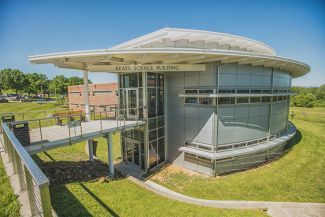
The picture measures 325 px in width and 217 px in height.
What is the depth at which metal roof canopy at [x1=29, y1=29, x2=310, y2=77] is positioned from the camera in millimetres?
8508

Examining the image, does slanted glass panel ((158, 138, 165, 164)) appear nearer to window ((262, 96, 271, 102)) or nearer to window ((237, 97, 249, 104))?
window ((237, 97, 249, 104))

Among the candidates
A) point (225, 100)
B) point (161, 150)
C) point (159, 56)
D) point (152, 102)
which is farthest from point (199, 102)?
point (161, 150)

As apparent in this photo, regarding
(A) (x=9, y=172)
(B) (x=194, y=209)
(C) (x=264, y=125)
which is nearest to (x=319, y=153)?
(C) (x=264, y=125)

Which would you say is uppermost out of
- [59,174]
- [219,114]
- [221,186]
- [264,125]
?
[219,114]

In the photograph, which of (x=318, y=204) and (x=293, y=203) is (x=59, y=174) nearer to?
(x=293, y=203)

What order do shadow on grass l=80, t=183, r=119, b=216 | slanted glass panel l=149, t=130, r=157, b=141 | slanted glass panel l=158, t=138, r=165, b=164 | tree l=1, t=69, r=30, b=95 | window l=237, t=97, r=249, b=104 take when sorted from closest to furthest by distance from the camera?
1. shadow on grass l=80, t=183, r=119, b=216
2. window l=237, t=97, r=249, b=104
3. slanted glass panel l=149, t=130, r=157, b=141
4. slanted glass panel l=158, t=138, r=165, b=164
5. tree l=1, t=69, r=30, b=95

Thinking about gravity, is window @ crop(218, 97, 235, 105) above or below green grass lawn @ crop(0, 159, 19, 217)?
above

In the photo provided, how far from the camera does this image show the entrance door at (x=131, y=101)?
12398mm

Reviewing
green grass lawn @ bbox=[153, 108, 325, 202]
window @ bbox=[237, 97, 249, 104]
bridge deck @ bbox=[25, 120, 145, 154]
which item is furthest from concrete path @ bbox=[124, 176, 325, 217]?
window @ bbox=[237, 97, 249, 104]

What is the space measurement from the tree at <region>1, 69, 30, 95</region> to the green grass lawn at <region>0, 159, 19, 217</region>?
60908 mm

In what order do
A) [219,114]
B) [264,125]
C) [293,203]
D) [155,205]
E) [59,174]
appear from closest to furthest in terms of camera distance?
[155,205] < [59,174] < [293,203] < [219,114] < [264,125]

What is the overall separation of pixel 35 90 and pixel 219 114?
62.7 metres

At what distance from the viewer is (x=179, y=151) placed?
13.2 m

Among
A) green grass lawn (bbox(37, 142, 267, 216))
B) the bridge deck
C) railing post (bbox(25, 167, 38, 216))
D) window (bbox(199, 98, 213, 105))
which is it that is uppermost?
window (bbox(199, 98, 213, 105))
